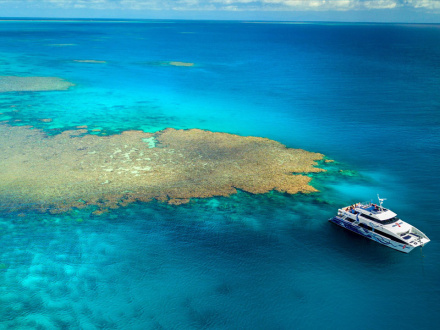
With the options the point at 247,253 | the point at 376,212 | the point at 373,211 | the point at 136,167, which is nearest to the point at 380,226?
the point at 376,212

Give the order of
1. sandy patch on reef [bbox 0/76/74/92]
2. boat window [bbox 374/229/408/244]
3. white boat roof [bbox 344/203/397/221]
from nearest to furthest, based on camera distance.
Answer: boat window [bbox 374/229/408/244] → white boat roof [bbox 344/203/397/221] → sandy patch on reef [bbox 0/76/74/92]

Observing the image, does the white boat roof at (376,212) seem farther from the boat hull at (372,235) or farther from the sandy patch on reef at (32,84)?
the sandy patch on reef at (32,84)

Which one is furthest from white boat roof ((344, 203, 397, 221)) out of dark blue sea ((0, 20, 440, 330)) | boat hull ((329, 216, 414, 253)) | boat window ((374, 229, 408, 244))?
dark blue sea ((0, 20, 440, 330))

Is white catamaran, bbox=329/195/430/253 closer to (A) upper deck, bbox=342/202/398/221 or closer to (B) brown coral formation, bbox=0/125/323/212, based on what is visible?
(A) upper deck, bbox=342/202/398/221

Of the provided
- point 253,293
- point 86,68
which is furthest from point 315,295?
point 86,68

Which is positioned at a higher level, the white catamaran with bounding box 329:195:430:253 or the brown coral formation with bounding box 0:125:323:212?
the white catamaran with bounding box 329:195:430:253

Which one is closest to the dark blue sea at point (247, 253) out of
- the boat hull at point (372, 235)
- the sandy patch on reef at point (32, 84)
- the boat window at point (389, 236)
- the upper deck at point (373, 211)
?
the boat hull at point (372, 235)

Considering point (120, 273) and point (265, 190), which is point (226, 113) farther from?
point (120, 273)
